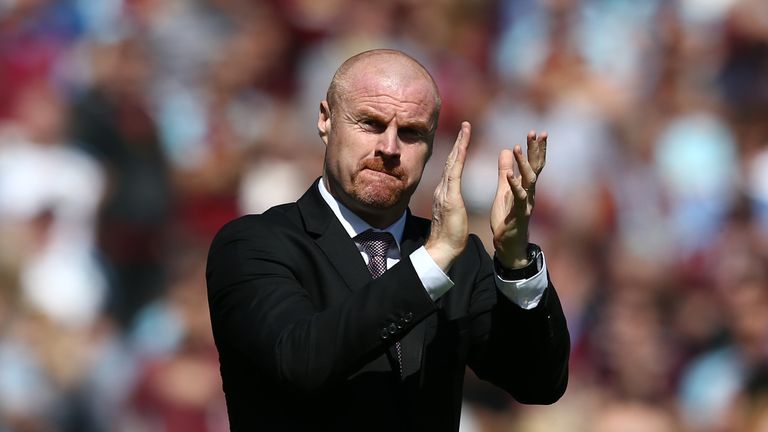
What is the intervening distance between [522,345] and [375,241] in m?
0.43

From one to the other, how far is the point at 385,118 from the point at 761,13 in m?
6.07

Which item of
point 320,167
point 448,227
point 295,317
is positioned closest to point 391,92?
point 448,227

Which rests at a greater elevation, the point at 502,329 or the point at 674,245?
the point at 674,245

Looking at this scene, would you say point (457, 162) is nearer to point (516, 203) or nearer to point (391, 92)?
point (516, 203)

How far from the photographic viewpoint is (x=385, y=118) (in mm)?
3109

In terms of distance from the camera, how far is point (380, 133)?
3125mm

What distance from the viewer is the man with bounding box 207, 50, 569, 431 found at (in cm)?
280

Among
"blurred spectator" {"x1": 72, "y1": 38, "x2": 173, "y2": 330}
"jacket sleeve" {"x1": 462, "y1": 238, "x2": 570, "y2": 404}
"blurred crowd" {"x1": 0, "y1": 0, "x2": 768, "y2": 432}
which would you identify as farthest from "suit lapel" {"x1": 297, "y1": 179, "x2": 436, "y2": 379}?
"blurred spectator" {"x1": 72, "y1": 38, "x2": 173, "y2": 330}

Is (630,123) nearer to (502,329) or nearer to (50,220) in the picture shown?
(50,220)

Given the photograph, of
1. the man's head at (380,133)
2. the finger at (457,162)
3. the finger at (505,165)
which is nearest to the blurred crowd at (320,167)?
the man's head at (380,133)

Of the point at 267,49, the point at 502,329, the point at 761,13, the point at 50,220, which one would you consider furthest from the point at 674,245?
the point at 502,329

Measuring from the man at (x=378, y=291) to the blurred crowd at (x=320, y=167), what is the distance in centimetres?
350

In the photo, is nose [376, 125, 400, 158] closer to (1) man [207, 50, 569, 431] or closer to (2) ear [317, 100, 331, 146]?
(1) man [207, 50, 569, 431]

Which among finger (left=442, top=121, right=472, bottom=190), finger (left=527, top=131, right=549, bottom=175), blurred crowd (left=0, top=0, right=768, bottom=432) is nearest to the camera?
finger (left=442, top=121, right=472, bottom=190)
